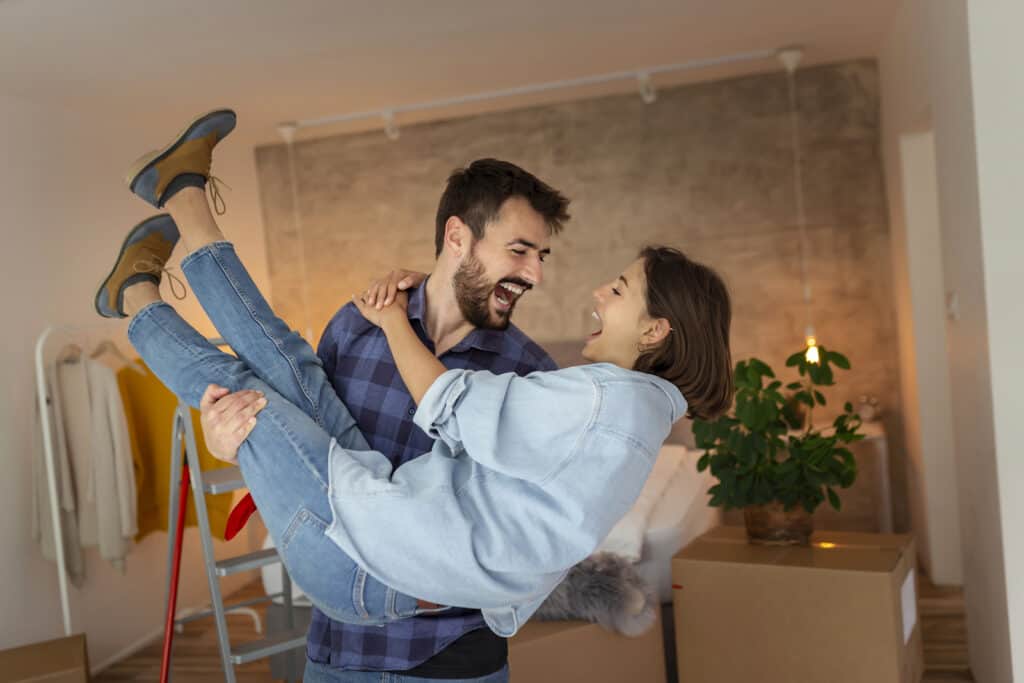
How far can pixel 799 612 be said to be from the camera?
273 centimetres

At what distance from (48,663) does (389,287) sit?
213 cm

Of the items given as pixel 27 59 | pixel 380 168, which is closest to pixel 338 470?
pixel 27 59

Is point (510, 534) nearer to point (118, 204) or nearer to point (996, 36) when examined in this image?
point (996, 36)

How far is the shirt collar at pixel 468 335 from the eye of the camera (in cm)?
185

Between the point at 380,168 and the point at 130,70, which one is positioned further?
the point at 380,168

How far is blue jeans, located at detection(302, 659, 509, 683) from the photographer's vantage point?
1.64 m

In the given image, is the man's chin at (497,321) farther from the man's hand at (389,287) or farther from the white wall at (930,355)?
the white wall at (930,355)

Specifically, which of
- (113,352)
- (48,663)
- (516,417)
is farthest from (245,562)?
(516,417)

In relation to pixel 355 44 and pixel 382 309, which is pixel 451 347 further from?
pixel 355 44

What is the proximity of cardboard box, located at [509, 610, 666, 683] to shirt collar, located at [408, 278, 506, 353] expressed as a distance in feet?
3.58

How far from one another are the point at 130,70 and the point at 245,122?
126 cm

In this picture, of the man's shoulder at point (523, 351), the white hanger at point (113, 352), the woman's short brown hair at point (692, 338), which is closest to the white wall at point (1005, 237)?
the woman's short brown hair at point (692, 338)

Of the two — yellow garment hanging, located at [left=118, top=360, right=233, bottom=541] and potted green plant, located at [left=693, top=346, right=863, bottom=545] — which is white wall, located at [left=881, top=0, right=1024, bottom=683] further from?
yellow garment hanging, located at [left=118, top=360, right=233, bottom=541]

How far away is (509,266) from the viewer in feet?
5.99
